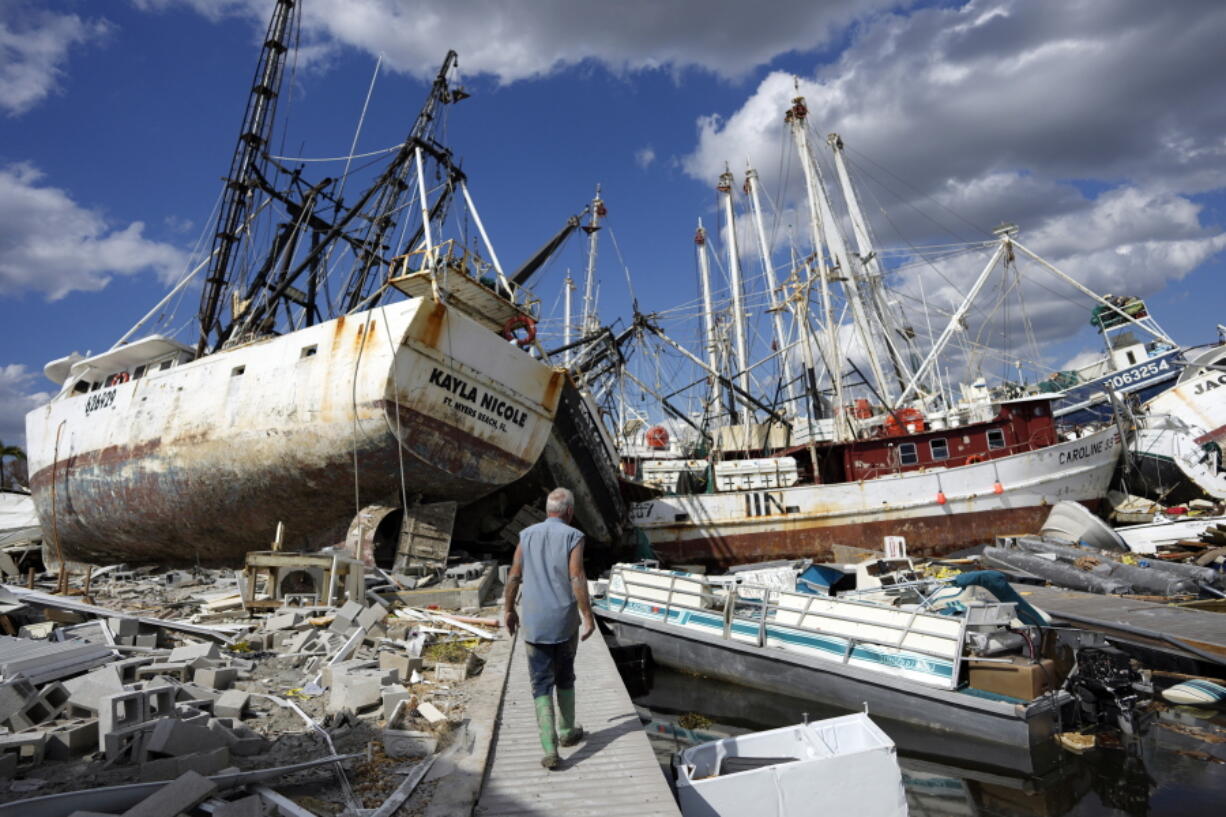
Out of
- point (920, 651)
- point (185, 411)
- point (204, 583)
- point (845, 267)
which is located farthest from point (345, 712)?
point (845, 267)

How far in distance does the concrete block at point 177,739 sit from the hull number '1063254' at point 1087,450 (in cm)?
2359

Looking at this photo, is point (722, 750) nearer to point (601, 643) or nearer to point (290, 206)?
point (601, 643)

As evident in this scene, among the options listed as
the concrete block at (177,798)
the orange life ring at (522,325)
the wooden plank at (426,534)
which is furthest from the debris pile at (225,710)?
the orange life ring at (522,325)

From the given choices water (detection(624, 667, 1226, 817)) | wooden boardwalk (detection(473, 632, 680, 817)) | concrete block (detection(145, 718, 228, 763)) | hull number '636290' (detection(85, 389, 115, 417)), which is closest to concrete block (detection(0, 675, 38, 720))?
concrete block (detection(145, 718, 228, 763))

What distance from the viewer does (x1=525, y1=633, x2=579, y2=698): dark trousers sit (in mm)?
4141

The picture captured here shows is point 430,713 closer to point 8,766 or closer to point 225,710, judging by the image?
point 225,710

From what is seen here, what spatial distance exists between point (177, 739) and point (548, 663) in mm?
2161

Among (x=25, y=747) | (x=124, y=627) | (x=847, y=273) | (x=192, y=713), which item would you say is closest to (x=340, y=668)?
(x=192, y=713)

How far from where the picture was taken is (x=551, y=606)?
4.11 meters

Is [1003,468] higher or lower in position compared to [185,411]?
lower

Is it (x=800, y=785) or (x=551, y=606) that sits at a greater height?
(x=551, y=606)

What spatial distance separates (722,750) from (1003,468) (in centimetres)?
1917

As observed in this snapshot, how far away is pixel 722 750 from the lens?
16.4ft

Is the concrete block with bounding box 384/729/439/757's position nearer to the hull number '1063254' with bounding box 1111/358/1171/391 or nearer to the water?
Result: the water
